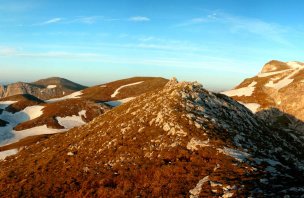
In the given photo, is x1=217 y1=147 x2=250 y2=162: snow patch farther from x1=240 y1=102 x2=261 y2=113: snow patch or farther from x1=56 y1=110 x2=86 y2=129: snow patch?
x1=56 y1=110 x2=86 y2=129: snow patch

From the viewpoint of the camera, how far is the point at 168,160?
2594 centimetres

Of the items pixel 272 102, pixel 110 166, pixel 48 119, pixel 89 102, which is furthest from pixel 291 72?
pixel 110 166

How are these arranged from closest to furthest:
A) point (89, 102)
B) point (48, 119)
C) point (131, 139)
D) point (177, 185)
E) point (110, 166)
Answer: point (177, 185) → point (110, 166) → point (131, 139) → point (48, 119) → point (89, 102)

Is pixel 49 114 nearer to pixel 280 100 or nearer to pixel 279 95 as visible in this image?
pixel 279 95

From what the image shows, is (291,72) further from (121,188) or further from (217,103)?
(121,188)

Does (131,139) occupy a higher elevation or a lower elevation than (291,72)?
lower

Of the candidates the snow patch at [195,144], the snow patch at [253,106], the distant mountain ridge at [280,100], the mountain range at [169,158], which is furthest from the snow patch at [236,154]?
the snow patch at [253,106]

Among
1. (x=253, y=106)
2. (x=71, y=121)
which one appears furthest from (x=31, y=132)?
(x=253, y=106)

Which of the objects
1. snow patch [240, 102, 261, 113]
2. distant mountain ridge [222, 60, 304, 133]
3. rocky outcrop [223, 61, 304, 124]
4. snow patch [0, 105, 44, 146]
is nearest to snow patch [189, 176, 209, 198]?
distant mountain ridge [222, 60, 304, 133]

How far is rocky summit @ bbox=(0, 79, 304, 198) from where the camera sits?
2128cm

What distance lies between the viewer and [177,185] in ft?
70.0

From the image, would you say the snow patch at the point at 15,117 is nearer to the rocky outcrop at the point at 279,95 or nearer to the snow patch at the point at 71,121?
the snow patch at the point at 71,121

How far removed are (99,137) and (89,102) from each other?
9578 centimetres

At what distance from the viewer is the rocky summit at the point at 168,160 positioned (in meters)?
21.3
